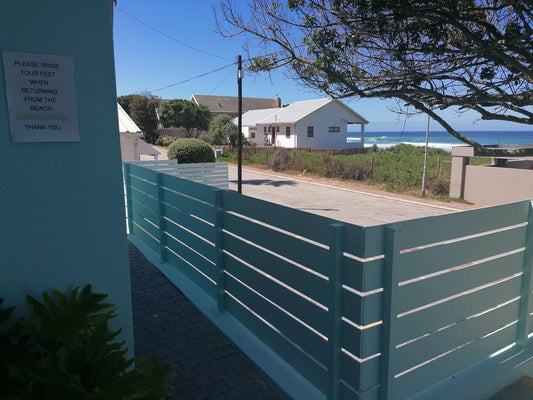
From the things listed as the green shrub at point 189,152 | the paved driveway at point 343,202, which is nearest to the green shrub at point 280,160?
the paved driveway at point 343,202

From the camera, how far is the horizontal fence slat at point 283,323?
2.97m

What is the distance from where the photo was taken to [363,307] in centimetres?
245

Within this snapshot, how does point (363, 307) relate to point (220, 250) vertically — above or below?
above

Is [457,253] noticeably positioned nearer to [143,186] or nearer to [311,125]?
[143,186]

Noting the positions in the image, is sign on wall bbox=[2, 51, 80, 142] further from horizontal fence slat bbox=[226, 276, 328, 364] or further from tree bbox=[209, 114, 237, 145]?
tree bbox=[209, 114, 237, 145]

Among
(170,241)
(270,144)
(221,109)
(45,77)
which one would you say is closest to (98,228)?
(45,77)

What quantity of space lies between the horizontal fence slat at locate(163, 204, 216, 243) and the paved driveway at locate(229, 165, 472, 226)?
756 cm

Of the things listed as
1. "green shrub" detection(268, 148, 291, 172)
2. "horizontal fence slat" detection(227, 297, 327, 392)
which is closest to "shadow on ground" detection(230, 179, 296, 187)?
"green shrub" detection(268, 148, 291, 172)

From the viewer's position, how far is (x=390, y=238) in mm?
2428

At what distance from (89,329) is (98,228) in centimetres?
69

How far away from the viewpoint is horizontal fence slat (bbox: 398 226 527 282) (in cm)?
261

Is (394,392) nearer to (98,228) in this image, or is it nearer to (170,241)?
(98,228)

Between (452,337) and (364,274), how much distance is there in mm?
1222

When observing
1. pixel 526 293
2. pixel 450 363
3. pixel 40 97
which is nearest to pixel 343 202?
pixel 526 293
